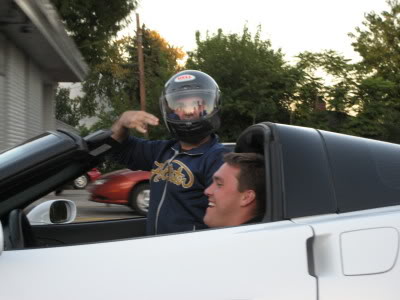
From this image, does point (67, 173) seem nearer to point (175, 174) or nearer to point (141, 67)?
point (175, 174)

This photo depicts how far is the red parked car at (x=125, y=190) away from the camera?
977 cm

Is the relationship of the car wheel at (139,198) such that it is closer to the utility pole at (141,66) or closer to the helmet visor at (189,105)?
the helmet visor at (189,105)

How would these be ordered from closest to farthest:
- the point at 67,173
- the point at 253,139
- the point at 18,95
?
the point at 253,139 → the point at 67,173 → the point at 18,95

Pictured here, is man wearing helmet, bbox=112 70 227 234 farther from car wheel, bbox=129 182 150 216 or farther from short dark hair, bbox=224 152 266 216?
car wheel, bbox=129 182 150 216

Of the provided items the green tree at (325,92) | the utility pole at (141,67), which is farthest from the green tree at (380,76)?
the utility pole at (141,67)

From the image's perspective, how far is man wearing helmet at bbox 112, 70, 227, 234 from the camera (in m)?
2.22

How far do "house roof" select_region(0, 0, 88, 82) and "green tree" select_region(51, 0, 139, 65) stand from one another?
3314 millimetres

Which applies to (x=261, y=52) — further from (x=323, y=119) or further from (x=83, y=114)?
(x=83, y=114)

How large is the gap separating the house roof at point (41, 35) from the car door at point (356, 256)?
8060mm

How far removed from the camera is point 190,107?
2.33m

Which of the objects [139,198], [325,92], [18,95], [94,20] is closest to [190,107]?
[139,198]

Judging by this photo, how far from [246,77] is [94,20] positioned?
8325 mm

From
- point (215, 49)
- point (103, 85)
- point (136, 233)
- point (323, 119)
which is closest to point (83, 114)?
point (103, 85)

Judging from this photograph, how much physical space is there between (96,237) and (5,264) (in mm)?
1257
